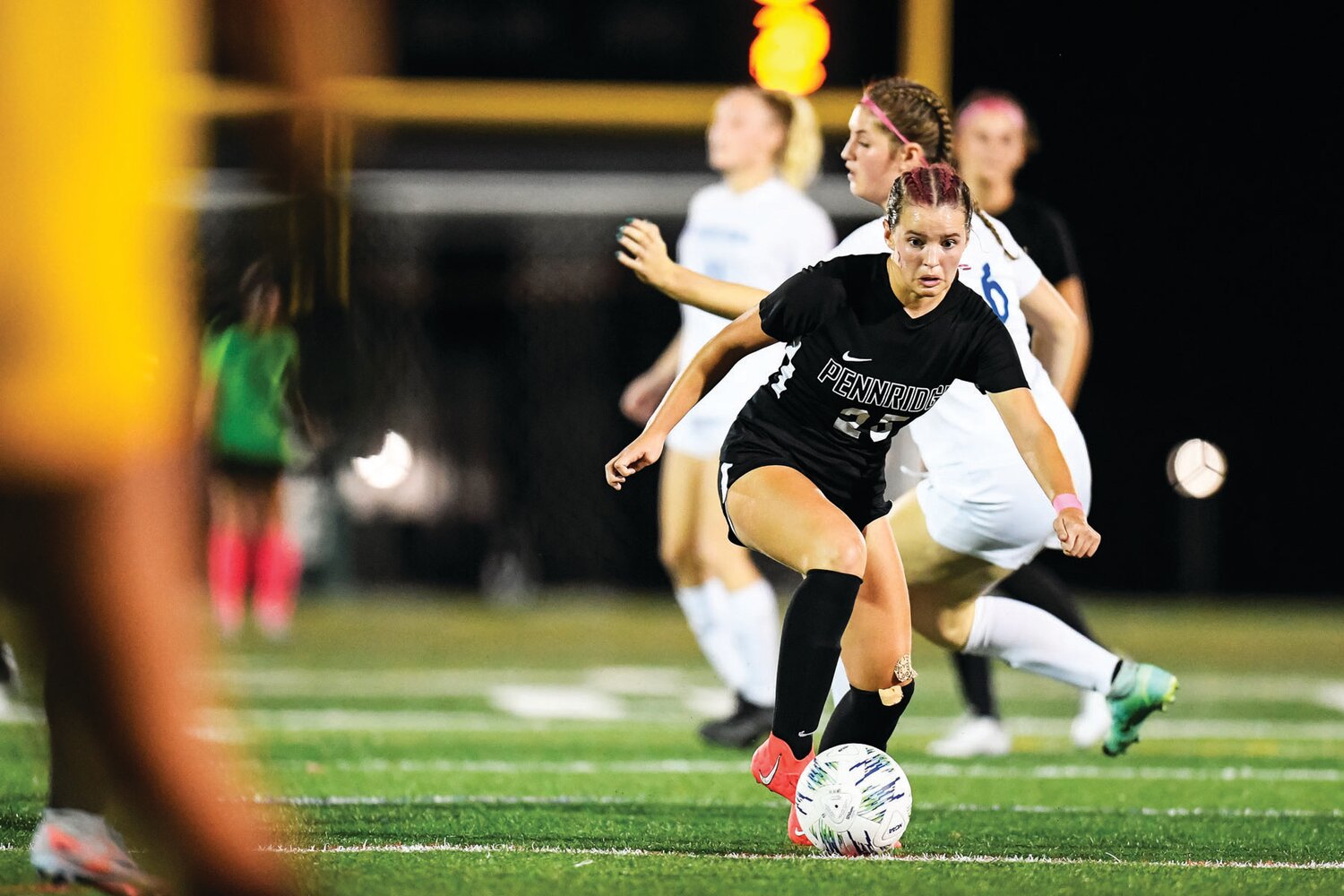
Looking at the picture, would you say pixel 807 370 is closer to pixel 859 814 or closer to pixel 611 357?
pixel 859 814

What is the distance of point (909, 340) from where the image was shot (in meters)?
4.30

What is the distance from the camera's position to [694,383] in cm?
436

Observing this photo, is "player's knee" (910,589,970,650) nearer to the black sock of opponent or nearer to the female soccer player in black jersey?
the female soccer player in black jersey

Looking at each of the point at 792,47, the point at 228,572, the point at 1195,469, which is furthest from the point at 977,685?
the point at 1195,469

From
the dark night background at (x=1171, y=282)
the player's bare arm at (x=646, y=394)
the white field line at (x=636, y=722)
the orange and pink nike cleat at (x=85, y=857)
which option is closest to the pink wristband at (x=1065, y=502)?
the orange and pink nike cleat at (x=85, y=857)

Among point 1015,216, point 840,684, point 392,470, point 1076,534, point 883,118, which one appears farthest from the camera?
point 392,470

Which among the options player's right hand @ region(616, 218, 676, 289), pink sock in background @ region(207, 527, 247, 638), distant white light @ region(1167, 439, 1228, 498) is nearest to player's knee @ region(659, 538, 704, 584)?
player's right hand @ region(616, 218, 676, 289)

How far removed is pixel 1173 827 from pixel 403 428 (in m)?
11.3

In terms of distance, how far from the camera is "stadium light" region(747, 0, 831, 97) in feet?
29.3

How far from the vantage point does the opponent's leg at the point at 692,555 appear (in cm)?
687

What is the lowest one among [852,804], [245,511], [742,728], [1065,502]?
[245,511]

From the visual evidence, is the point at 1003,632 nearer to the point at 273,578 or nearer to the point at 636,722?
the point at 636,722

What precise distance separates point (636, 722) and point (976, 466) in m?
2.96

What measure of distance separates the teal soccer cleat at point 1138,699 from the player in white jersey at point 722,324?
177 cm
